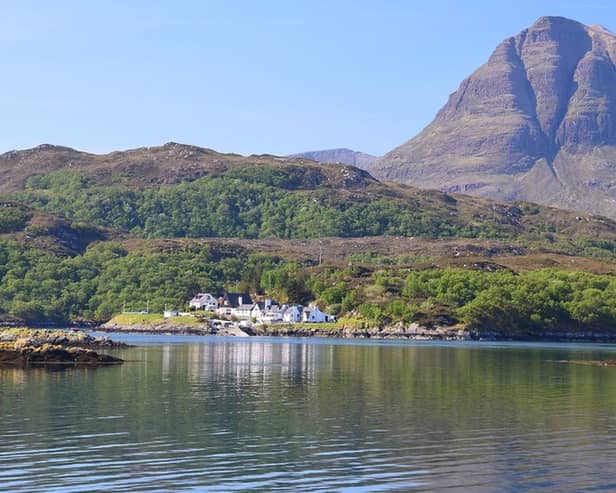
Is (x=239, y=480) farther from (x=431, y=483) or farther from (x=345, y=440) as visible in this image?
(x=345, y=440)

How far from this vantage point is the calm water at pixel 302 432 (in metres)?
32.0

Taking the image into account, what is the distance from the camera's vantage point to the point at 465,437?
135ft

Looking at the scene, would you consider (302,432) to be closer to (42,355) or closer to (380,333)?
(42,355)

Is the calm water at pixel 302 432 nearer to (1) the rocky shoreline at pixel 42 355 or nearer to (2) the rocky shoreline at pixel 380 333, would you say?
(1) the rocky shoreline at pixel 42 355

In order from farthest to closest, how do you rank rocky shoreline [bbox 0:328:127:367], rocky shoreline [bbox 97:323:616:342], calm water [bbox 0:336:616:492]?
rocky shoreline [bbox 97:323:616:342] < rocky shoreline [bbox 0:328:127:367] < calm water [bbox 0:336:616:492]

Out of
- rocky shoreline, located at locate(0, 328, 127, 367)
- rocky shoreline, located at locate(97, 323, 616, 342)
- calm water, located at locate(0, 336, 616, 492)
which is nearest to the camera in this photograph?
calm water, located at locate(0, 336, 616, 492)

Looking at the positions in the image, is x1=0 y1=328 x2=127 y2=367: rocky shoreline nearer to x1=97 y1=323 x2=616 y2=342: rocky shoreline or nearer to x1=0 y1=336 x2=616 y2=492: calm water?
x1=0 y1=336 x2=616 y2=492: calm water

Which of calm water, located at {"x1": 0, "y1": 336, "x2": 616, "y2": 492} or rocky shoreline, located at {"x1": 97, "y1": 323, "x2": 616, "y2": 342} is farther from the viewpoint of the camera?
rocky shoreline, located at {"x1": 97, "y1": 323, "x2": 616, "y2": 342}

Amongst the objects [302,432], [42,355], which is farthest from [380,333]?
[302,432]

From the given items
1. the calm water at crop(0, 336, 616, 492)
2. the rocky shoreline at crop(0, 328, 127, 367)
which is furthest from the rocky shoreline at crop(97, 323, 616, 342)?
the calm water at crop(0, 336, 616, 492)

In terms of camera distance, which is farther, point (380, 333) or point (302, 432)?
point (380, 333)

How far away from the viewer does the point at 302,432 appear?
138ft

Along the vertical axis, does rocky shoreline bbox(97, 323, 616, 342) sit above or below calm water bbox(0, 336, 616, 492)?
above

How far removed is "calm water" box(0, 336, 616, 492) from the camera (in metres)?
32.0
